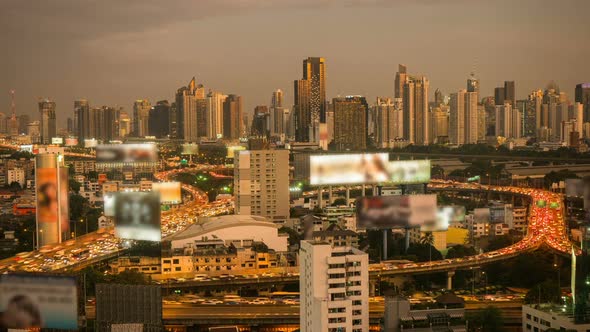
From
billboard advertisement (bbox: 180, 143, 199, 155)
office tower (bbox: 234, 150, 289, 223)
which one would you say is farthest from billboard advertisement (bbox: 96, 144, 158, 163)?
billboard advertisement (bbox: 180, 143, 199, 155)

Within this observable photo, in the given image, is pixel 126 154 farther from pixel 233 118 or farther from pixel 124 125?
pixel 233 118

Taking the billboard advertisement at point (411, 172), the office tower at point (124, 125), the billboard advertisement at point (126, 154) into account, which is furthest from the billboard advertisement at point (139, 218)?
the office tower at point (124, 125)

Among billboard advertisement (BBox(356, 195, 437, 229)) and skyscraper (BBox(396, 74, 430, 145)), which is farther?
skyscraper (BBox(396, 74, 430, 145))

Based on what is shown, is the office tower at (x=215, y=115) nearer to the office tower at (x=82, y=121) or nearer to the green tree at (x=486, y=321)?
the office tower at (x=82, y=121)

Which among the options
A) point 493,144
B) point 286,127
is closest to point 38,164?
point 493,144

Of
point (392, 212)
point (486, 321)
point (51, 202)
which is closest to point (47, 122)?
point (51, 202)

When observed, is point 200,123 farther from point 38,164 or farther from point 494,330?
point 494,330

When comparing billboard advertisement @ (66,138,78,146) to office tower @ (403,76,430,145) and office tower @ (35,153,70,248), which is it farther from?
office tower @ (35,153,70,248)
